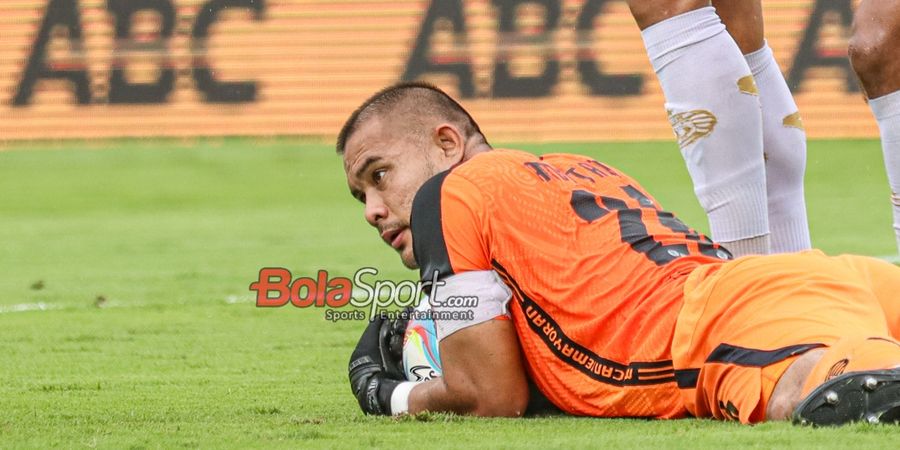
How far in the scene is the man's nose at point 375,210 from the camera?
10.1ft

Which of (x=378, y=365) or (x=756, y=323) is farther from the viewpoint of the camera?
(x=378, y=365)

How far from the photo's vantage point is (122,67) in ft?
54.0

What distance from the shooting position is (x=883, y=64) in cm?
329

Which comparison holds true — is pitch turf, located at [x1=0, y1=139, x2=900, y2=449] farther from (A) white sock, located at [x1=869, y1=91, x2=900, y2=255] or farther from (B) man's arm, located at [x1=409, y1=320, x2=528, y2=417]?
(A) white sock, located at [x1=869, y1=91, x2=900, y2=255]

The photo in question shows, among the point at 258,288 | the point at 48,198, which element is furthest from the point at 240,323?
the point at 48,198

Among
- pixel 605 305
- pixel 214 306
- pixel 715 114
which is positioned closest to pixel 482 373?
pixel 605 305

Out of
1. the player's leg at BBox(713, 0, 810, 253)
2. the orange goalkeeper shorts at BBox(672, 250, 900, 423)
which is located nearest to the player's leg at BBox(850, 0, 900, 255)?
the player's leg at BBox(713, 0, 810, 253)

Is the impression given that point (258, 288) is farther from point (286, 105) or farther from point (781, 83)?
point (286, 105)

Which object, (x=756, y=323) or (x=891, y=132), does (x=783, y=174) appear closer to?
(x=891, y=132)

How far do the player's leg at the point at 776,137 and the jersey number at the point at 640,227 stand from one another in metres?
0.55

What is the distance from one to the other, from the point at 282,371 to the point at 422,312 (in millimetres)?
766

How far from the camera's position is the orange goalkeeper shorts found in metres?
2.43

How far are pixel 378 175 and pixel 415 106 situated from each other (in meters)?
0.20

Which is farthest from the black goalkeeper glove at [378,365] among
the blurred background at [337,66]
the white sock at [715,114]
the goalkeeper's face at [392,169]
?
the blurred background at [337,66]
